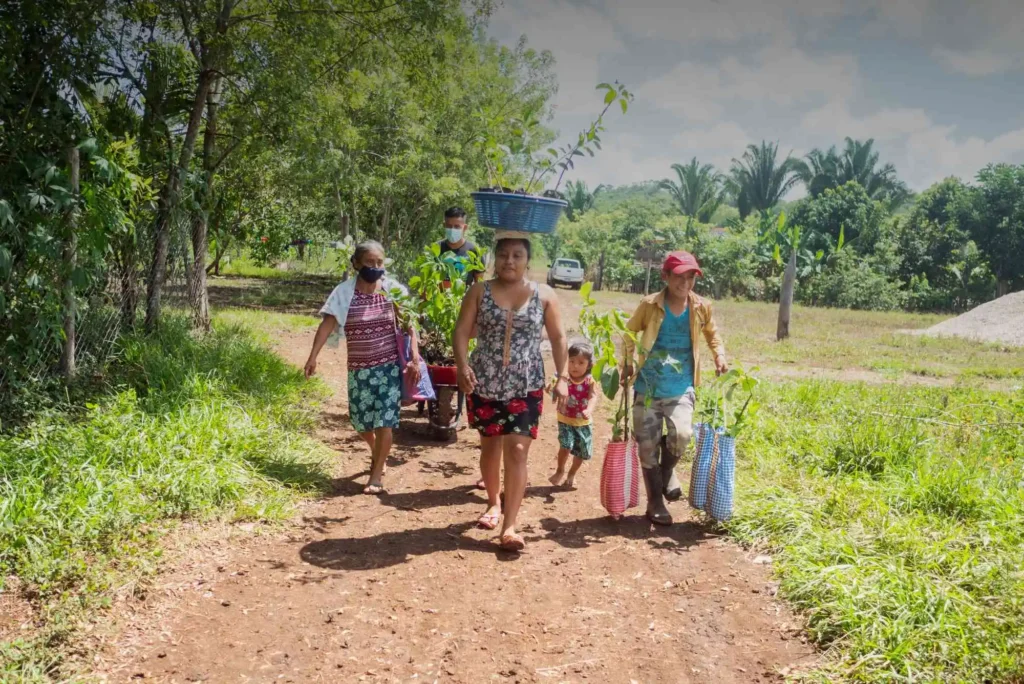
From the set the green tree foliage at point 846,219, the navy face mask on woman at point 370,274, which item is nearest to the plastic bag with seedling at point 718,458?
the navy face mask on woman at point 370,274

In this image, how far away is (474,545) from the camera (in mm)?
4293

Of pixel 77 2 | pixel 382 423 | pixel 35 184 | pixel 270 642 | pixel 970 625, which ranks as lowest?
pixel 270 642

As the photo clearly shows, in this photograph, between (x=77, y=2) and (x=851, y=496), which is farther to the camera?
(x=77, y=2)

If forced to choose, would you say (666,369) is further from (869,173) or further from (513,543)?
(869,173)

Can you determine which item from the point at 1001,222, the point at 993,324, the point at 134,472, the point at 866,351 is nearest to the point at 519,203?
the point at 134,472

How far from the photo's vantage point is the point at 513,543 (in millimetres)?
4141

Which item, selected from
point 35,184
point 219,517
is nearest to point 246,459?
point 219,517

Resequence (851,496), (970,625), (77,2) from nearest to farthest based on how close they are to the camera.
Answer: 1. (970,625)
2. (851,496)
3. (77,2)

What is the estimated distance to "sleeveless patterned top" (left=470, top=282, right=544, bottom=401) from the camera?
13.1 ft

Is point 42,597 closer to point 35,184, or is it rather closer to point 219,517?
point 219,517

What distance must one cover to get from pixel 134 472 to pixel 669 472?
10.8 ft

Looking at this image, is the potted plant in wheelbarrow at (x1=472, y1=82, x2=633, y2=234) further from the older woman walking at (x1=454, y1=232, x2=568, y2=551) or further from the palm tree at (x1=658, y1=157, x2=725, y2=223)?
the palm tree at (x1=658, y1=157, x2=725, y2=223)

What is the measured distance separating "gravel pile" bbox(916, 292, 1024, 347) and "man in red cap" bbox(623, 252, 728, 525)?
1561cm

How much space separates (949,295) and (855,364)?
69.2 feet
